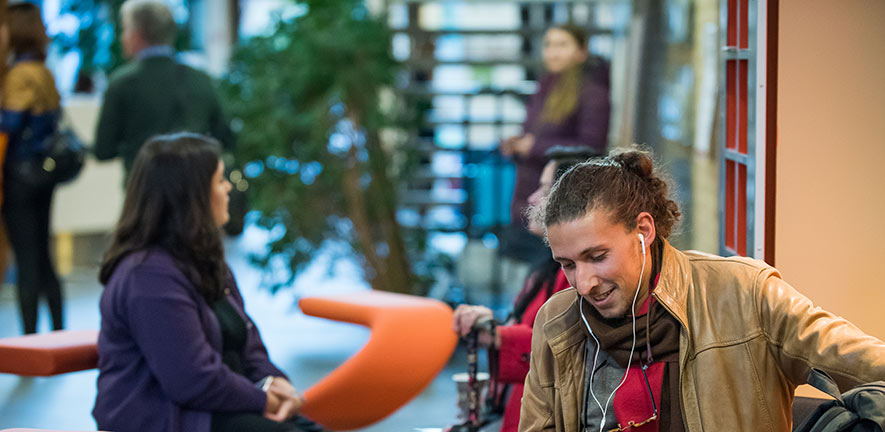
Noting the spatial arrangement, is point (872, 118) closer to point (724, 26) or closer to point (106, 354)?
point (724, 26)

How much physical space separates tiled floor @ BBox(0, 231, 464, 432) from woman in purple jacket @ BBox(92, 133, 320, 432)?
609mm

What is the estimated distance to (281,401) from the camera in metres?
2.89

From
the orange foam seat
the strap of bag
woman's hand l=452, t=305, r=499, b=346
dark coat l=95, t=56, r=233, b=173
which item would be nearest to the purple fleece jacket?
the orange foam seat

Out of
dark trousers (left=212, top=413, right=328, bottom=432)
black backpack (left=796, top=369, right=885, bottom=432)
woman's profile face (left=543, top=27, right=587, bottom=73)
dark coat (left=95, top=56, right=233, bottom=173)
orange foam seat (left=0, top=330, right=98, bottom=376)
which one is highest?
woman's profile face (left=543, top=27, right=587, bottom=73)

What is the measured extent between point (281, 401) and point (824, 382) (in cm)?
161

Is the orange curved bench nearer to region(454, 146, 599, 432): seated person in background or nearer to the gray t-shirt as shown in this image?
region(454, 146, 599, 432): seated person in background

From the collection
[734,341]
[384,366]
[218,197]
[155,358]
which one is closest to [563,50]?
[384,366]

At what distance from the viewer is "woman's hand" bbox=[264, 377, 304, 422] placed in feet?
9.35

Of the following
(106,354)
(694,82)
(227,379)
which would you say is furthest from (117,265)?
(694,82)

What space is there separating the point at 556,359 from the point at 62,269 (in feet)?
22.9

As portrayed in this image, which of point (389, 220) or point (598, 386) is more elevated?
point (598, 386)

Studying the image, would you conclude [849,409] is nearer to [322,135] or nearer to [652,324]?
[652,324]

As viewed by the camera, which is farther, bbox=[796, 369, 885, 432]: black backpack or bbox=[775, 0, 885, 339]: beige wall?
bbox=[775, 0, 885, 339]: beige wall

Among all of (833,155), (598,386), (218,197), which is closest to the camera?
A: (598,386)
